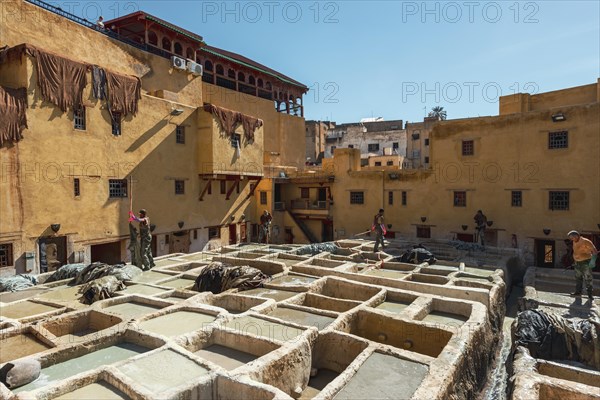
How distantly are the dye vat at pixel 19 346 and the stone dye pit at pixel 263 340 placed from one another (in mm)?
29

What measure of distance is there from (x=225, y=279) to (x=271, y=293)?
4.87 feet

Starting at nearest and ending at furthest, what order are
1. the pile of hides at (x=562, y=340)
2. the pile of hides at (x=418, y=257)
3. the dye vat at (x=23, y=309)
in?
the pile of hides at (x=562, y=340)
the dye vat at (x=23, y=309)
the pile of hides at (x=418, y=257)

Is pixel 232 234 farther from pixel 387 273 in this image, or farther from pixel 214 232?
pixel 387 273

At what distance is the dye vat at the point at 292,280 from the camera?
1198 centimetres

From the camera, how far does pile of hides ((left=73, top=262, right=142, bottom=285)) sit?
11.9m

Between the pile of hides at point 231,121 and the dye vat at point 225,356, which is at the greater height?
the pile of hides at point 231,121

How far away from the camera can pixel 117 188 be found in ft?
60.6

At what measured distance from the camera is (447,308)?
9.70 m

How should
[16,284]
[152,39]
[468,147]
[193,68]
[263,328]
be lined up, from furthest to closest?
[193,68], [152,39], [468,147], [16,284], [263,328]

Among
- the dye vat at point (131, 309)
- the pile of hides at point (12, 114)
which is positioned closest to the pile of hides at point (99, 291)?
the dye vat at point (131, 309)

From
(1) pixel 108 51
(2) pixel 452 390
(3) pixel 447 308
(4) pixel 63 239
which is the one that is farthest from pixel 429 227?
(1) pixel 108 51

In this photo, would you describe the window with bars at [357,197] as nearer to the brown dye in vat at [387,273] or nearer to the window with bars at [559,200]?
the window with bars at [559,200]

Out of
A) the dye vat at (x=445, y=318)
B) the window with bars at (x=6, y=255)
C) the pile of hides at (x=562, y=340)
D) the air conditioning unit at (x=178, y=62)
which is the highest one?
the air conditioning unit at (x=178, y=62)

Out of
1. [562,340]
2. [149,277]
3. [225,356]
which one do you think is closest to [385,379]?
[225,356]
